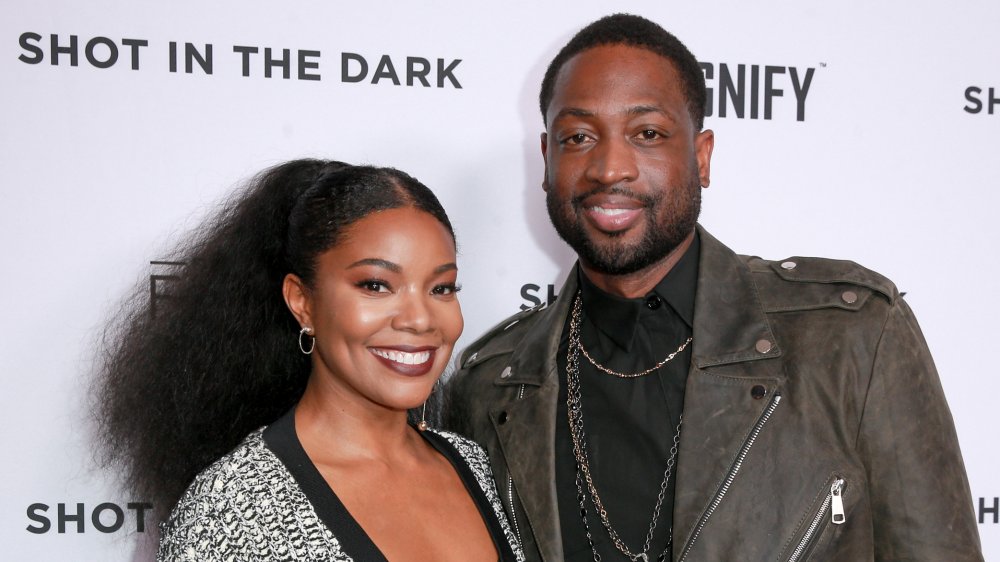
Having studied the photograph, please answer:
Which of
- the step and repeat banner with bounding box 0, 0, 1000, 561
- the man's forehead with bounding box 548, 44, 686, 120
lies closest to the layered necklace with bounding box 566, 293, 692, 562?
the man's forehead with bounding box 548, 44, 686, 120

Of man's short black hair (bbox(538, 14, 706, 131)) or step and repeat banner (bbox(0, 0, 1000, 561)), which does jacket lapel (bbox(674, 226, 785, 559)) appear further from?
step and repeat banner (bbox(0, 0, 1000, 561))

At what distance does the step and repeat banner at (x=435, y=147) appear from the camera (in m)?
2.55

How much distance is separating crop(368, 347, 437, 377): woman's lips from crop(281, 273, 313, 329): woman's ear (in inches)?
6.5

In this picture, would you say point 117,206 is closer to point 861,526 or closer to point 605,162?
point 605,162

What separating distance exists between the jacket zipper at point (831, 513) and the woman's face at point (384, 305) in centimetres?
81

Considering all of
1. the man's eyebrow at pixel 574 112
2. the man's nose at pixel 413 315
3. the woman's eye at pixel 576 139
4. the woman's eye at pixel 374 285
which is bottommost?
the man's nose at pixel 413 315

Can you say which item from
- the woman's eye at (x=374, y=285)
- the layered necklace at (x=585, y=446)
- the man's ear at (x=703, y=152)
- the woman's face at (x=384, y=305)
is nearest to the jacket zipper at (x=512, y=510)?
the layered necklace at (x=585, y=446)

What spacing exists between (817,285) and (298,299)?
1.12m

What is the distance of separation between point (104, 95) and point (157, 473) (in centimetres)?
109

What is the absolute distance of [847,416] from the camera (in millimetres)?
1871

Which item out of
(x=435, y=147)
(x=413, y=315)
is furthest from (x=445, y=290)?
(x=435, y=147)

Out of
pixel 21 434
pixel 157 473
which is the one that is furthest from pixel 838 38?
pixel 21 434

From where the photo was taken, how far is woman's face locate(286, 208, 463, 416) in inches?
71.9

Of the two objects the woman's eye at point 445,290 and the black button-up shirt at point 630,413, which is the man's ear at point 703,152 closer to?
the black button-up shirt at point 630,413
